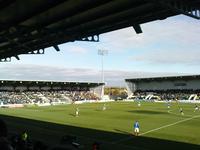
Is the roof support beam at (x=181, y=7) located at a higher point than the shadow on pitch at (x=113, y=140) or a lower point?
higher

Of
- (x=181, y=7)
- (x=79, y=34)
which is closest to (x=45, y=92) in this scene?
(x=79, y=34)

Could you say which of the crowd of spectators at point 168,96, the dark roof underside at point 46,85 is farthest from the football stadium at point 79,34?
the dark roof underside at point 46,85

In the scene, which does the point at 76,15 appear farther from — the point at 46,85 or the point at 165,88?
the point at 165,88

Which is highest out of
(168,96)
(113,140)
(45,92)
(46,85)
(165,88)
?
(46,85)

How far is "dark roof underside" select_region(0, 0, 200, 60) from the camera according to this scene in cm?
1467

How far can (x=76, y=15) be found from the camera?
17.7 meters

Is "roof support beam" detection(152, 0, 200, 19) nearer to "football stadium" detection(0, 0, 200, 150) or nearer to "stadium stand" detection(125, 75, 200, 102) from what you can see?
"football stadium" detection(0, 0, 200, 150)

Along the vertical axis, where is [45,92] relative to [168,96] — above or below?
above

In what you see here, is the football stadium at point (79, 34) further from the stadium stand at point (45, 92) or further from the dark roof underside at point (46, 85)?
the dark roof underside at point (46, 85)

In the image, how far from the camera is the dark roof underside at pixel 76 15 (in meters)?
14.7

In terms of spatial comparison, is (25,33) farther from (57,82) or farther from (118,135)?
(57,82)

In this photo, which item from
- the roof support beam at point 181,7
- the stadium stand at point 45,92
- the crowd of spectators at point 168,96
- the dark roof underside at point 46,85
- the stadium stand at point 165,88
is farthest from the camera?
the stadium stand at point 165,88

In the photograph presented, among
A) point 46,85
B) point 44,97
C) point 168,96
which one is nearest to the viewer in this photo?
point 44,97

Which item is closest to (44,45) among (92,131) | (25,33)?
(25,33)
